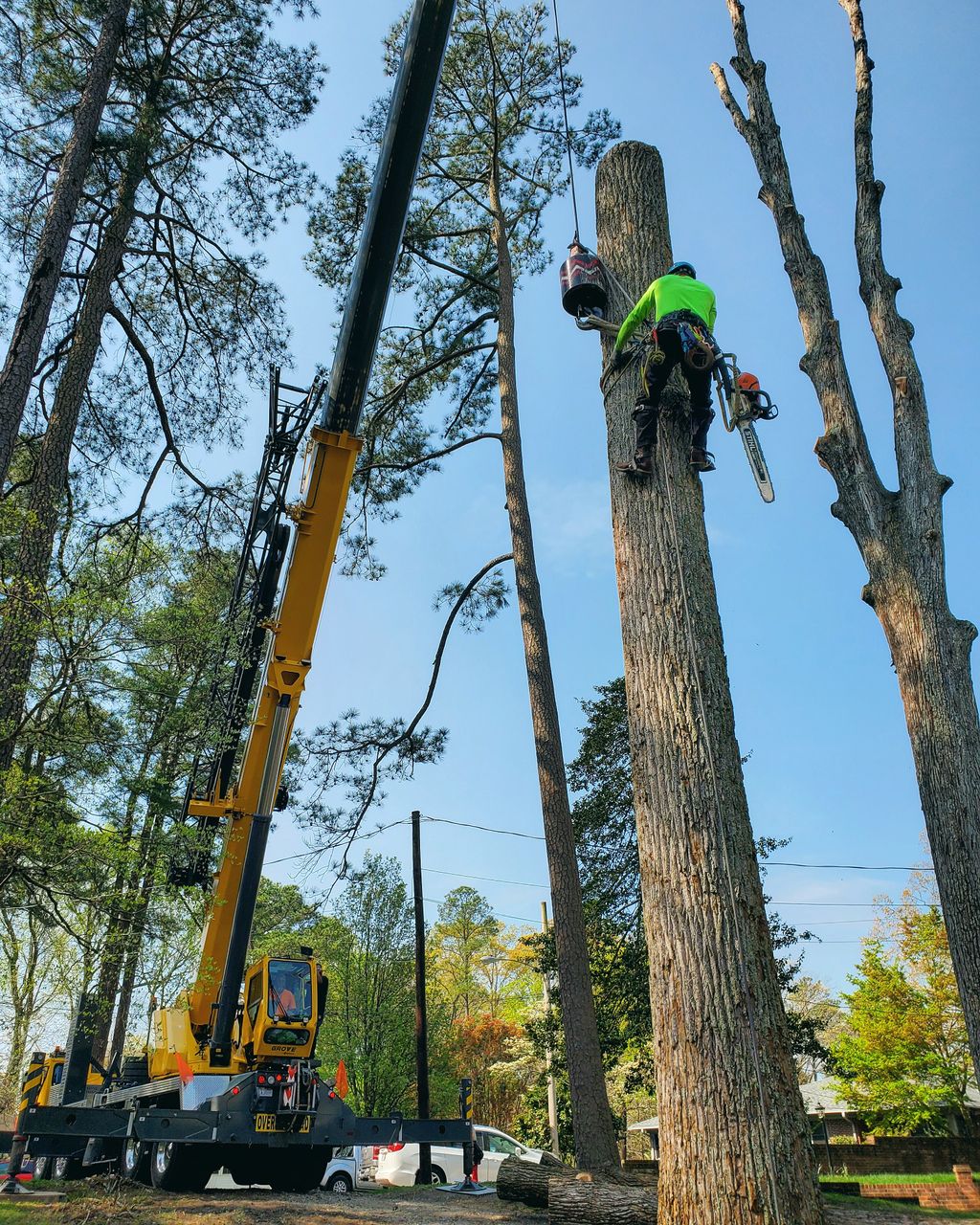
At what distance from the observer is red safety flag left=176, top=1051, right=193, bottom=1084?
303 inches

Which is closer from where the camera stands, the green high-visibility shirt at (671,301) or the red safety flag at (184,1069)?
the green high-visibility shirt at (671,301)

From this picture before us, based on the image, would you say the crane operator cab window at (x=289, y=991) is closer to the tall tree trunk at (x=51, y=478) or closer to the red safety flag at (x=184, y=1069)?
the red safety flag at (x=184, y=1069)

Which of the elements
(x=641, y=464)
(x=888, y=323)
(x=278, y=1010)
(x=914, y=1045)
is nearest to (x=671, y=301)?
(x=641, y=464)

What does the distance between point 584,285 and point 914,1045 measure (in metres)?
21.3

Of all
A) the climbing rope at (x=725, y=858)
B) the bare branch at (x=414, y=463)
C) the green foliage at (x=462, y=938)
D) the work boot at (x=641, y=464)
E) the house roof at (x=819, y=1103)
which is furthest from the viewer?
the green foliage at (x=462, y=938)

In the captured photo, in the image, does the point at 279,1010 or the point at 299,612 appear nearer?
the point at 279,1010

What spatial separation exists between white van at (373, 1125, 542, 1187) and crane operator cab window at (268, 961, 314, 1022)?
9117 mm

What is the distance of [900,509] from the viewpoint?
25.8ft

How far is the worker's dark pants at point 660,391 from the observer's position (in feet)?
14.9

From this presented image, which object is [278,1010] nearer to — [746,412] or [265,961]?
[265,961]

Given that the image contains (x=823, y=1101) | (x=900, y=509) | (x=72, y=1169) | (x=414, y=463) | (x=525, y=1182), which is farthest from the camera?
(x=823, y=1101)

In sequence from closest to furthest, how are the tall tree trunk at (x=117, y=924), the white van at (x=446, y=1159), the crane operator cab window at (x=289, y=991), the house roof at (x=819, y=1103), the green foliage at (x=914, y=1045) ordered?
the tall tree trunk at (x=117, y=924) → the crane operator cab window at (x=289, y=991) → the white van at (x=446, y=1159) → the green foliage at (x=914, y=1045) → the house roof at (x=819, y=1103)

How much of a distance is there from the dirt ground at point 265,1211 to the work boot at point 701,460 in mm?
4243

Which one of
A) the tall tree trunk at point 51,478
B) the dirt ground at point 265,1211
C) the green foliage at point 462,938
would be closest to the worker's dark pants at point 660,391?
the dirt ground at point 265,1211
